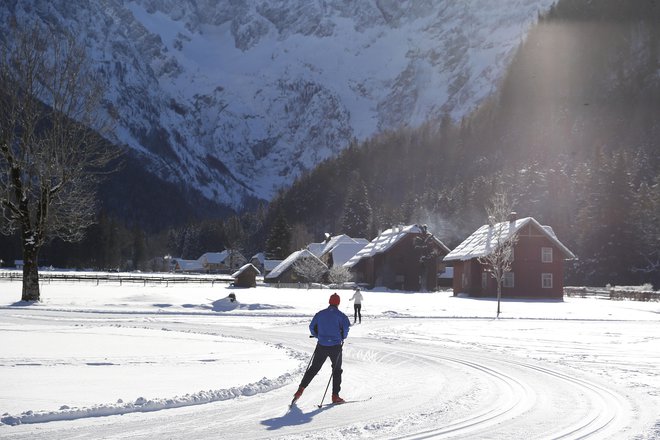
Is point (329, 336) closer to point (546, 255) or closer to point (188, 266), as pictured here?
point (546, 255)

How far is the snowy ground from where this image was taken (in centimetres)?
1002

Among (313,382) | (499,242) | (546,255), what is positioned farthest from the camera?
(546,255)

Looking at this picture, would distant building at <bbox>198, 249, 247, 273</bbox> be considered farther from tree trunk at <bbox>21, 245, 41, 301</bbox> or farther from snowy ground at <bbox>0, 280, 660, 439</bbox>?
snowy ground at <bbox>0, 280, 660, 439</bbox>

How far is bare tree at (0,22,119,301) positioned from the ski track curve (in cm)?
2669

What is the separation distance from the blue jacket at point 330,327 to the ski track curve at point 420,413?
1.14 metres

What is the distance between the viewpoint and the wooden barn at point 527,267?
208ft

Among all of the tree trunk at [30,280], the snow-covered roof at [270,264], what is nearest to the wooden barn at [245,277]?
the tree trunk at [30,280]

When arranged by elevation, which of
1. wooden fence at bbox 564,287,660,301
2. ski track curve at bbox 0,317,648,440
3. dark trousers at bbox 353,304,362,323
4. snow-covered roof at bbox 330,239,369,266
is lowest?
ski track curve at bbox 0,317,648,440

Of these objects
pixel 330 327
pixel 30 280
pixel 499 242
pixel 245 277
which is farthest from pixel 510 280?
pixel 330 327

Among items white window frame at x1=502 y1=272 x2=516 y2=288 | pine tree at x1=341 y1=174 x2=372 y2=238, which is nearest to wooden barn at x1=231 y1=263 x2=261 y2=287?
white window frame at x1=502 y1=272 x2=516 y2=288

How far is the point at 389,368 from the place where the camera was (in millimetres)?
16750

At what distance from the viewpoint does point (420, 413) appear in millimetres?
11172

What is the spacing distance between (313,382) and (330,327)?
2415 mm

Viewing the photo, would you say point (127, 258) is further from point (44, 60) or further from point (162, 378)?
point (162, 378)
